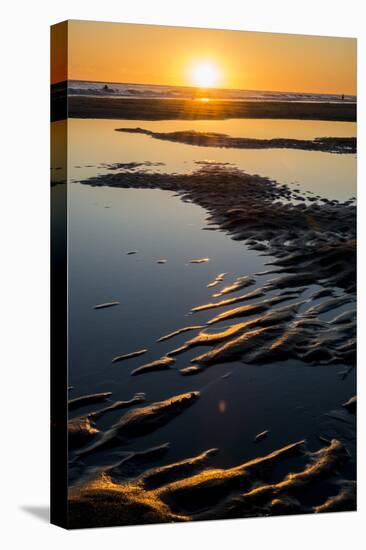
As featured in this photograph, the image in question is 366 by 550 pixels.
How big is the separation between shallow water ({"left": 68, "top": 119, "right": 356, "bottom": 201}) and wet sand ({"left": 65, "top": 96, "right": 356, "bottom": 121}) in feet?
0.14

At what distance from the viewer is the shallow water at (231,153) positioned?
Answer: 781 cm

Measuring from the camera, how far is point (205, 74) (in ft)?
27.1

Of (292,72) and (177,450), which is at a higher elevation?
(292,72)

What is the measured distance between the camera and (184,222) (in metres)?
8.12

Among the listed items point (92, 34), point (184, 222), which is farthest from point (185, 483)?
point (92, 34)

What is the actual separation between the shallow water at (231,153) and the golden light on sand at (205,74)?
26 centimetres

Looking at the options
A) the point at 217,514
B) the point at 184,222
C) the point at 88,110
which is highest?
the point at 88,110

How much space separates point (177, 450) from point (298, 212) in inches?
72.1

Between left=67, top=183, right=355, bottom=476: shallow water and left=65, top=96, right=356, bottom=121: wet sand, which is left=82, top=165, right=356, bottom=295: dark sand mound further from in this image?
left=65, top=96, right=356, bottom=121: wet sand

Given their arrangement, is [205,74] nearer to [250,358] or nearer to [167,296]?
[167,296]

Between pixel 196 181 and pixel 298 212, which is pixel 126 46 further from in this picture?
pixel 298 212

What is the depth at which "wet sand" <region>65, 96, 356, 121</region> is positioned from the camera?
7871mm

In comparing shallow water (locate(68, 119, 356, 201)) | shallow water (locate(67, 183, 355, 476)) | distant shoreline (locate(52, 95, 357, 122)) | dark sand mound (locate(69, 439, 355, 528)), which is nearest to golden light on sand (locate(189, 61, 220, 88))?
distant shoreline (locate(52, 95, 357, 122))

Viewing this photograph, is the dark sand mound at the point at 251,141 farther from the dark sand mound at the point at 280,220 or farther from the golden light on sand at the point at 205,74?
the golden light on sand at the point at 205,74
